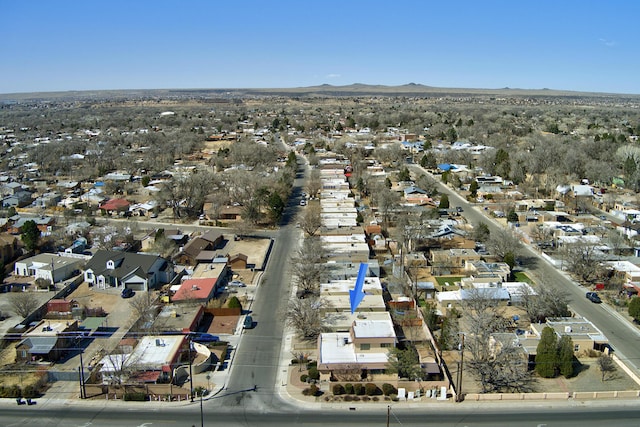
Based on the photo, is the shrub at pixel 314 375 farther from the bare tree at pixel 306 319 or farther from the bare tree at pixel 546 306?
the bare tree at pixel 546 306

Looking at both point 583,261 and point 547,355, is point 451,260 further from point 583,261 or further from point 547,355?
point 547,355

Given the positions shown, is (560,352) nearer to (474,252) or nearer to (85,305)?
(474,252)

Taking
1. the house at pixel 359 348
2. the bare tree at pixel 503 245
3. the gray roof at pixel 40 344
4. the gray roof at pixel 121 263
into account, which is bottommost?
the gray roof at pixel 40 344

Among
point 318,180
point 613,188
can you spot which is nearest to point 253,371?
point 318,180

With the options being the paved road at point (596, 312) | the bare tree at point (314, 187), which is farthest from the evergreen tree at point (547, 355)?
the bare tree at point (314, 187)

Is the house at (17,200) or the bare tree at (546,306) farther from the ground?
the house at (17,200)

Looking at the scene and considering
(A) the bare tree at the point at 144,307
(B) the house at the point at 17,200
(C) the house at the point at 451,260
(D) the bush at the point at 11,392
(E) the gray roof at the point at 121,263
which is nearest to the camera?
(D) the bush at the point at 11,392
